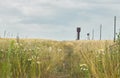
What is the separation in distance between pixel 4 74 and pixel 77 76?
3.14m

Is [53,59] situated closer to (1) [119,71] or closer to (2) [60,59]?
(2) [60,59]

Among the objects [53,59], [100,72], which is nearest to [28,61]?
[53,59]

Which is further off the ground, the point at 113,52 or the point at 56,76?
the point at 113,52

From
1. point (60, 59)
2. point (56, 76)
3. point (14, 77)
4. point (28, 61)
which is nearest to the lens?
point (14, 77)

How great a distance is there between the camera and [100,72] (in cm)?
659

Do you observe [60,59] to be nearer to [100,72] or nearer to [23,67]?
[23,67]

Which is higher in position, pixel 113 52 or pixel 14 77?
pixel 113 52

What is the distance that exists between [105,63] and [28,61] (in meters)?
2.96

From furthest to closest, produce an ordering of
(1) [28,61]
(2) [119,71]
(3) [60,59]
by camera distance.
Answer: (3) [60,59], (1) [28,61], (2) [119,71]

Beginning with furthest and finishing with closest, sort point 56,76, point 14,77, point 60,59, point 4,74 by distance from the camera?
1. point 60,59
2. point 56,76
3. point 14,77
4. point 4,74

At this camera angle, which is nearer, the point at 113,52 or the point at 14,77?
the point at 113,52

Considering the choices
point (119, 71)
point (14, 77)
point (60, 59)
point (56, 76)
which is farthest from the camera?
point (60, 59)

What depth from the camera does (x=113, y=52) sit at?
6883 mm

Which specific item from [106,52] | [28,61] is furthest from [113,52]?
[28,61]
